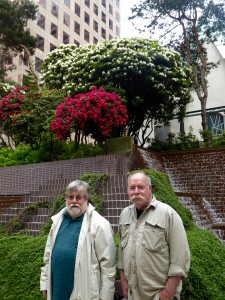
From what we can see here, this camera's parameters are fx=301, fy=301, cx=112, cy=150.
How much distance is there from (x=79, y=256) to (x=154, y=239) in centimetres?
62

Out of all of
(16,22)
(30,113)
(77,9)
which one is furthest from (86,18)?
(30,113)

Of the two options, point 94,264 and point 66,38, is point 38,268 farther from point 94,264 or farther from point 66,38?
point 66,38

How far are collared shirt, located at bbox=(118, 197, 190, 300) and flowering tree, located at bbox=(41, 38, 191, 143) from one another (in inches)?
370

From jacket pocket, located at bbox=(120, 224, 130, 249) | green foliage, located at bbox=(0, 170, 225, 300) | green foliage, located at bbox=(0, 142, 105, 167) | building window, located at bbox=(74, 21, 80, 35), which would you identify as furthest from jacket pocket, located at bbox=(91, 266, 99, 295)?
building window, located at bbox=(74, 21, 80, 35)

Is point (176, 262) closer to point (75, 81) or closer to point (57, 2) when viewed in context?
point (75, 81)

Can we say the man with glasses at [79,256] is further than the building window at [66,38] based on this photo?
No

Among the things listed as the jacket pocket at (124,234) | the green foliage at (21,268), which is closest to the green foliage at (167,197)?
the green foliage at (21,268)

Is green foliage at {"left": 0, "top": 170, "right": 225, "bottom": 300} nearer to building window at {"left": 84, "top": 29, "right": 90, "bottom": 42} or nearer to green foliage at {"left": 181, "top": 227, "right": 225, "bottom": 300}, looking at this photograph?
green foliage at {"left": 181, "top": 227, "right": 225, "bottom": 300}

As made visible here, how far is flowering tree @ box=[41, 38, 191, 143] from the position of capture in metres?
11.3

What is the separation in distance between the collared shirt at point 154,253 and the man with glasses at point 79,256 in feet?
0.59

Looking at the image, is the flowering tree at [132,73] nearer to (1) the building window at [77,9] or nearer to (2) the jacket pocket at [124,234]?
(2) the jacket pocket at [124,234]

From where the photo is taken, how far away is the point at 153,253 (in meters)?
2.24

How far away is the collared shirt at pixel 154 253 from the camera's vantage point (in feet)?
7.25

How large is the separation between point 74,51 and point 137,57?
12.8 feet
